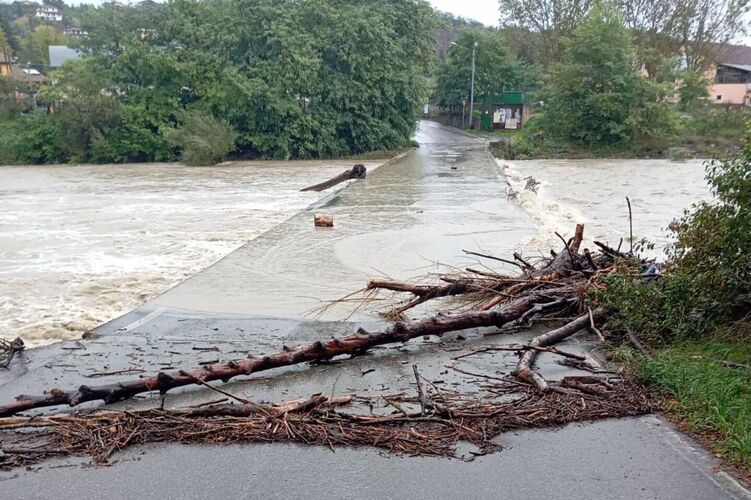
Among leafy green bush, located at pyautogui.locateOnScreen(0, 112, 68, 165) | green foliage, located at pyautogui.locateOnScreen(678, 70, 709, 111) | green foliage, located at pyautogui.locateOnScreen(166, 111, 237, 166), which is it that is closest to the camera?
green foliage, located at pyautogui.locateOnScreen(166, 111, 237, 166)

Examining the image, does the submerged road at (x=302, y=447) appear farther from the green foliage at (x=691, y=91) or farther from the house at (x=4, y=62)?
the house at (x=4, y=62)

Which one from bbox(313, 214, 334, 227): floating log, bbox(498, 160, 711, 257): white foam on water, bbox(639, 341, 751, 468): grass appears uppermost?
bbox(639, 341, 751, 468): grass

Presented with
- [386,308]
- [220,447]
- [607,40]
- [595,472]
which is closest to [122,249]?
[386,308]

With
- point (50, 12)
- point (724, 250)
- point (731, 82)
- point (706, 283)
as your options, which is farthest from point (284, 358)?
point (50, 12)

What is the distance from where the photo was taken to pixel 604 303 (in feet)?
22.8

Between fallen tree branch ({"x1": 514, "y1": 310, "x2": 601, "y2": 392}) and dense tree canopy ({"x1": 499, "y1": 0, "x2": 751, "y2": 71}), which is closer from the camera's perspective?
fallen tree branch ({"x1": 514, "y1": 310, "x2": 601, "y2": 392})

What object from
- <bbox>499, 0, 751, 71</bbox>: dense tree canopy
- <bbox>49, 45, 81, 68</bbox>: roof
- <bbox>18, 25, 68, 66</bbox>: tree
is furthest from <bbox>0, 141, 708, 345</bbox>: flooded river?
<bbox>18, 25, 68, 66</bbox>: tree

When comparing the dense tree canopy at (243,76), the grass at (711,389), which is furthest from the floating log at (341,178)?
the grass at (711,389)

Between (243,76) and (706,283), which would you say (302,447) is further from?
(243,76)

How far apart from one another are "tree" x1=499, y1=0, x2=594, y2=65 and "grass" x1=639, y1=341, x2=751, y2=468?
54.5 meters

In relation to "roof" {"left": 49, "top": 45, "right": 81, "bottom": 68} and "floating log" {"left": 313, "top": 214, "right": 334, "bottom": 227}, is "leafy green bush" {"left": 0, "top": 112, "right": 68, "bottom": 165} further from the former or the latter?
"roof" {"left": 49, "top": 45, "right": 81, "bottom": 68}

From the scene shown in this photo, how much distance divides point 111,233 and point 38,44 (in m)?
89.8

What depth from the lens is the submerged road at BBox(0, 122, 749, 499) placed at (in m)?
4.04

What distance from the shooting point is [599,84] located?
3847 cm
